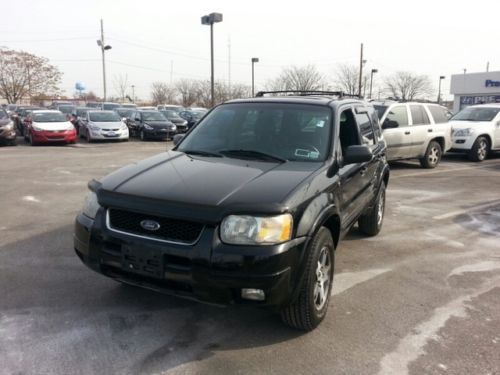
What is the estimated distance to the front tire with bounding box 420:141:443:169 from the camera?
12523 millimetres

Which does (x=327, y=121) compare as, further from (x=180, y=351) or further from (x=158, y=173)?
(x=180, y=351)

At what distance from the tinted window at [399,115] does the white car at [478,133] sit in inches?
141

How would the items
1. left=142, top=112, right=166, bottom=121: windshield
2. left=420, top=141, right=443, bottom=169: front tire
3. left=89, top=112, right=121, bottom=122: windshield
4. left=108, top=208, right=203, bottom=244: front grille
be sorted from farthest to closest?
left=142, top=112, right=166, bottom=121: windshield < left=89, top=112, right=121, bottom=122: windshield < left=420, top=141, right=443, bottom=169: front tire < left=108, top=208, right=203, bottom=244: front grille

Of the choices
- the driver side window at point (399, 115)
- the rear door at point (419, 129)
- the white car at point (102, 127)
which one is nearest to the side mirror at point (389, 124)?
the driver side window at point (399, 115)

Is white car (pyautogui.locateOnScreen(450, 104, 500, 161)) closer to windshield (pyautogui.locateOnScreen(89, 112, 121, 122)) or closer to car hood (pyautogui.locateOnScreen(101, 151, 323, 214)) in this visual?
car hood (pyautogui.locateOnScreen(101, 151, 323, 214))

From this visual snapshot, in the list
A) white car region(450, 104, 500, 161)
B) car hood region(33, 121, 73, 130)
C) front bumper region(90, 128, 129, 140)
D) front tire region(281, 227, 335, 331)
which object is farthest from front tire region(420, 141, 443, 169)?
car hood region(33, 121, 73, 130)

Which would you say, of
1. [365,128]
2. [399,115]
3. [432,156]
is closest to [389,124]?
[399,115]

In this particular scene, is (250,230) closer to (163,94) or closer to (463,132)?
(463,132)

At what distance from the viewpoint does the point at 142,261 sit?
308cm

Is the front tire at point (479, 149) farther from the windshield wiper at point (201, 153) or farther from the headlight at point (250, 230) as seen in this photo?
the headlight at point (250, 230)

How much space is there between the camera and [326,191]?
11.9ft

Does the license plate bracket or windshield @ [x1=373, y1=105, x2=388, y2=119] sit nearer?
the license plate bracket

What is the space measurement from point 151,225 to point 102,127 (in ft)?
59.4

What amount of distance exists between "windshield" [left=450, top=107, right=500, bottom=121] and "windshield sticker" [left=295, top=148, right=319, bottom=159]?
42.9ft
